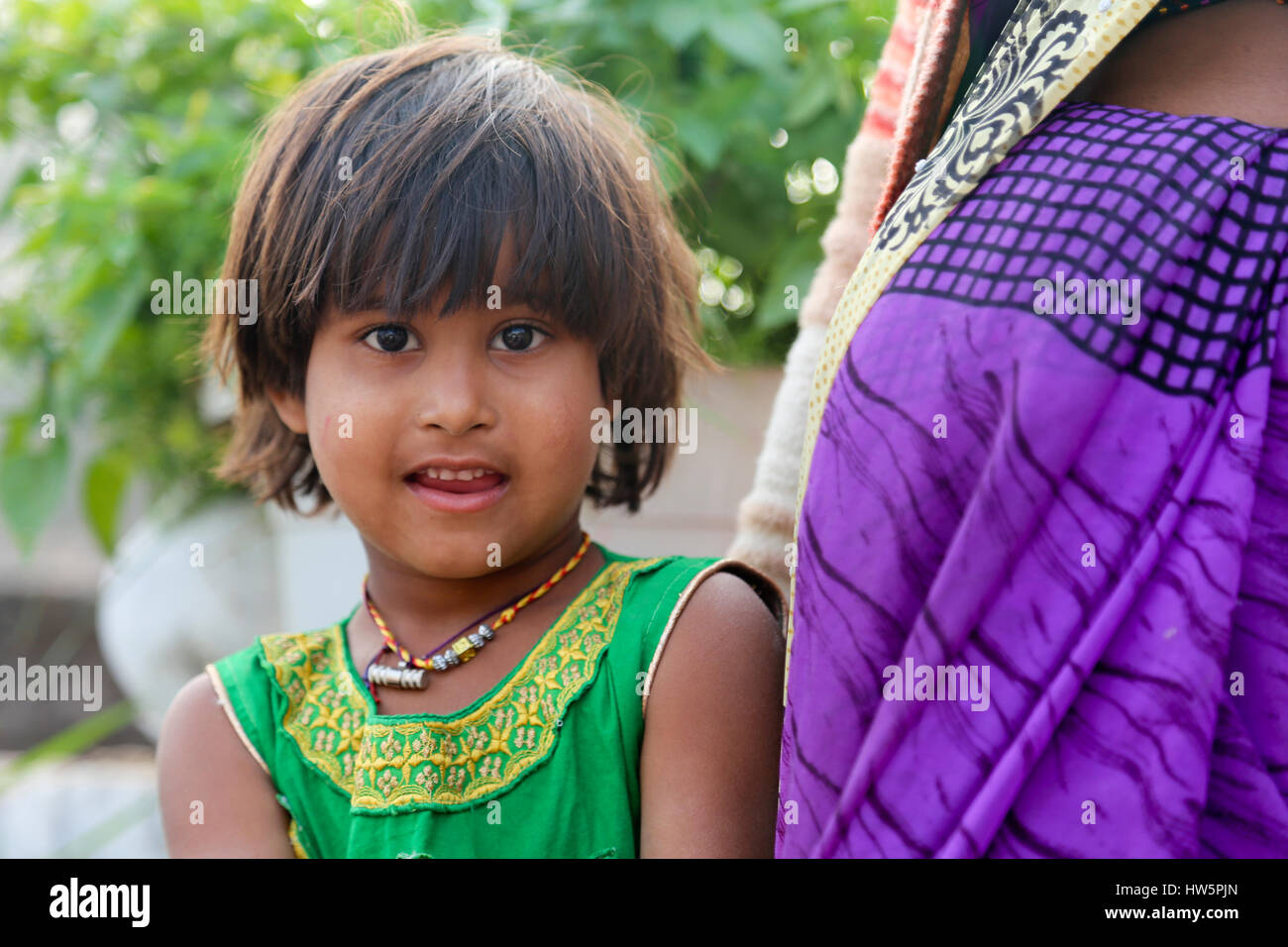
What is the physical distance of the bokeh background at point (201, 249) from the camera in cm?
194

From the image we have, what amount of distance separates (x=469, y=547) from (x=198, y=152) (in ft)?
4.12

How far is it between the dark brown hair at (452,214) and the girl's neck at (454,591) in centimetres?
20

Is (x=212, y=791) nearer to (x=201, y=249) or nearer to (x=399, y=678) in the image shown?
(x=399, y=678)

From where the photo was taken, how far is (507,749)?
1119mm

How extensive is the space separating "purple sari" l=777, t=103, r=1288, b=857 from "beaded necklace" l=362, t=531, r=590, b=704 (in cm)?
45

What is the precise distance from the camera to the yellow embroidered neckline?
111cm

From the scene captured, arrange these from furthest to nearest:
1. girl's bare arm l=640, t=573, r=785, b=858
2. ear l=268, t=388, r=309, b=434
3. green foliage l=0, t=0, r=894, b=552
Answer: green foliage l=0, t=0, r=894, b=552
ear l=268, t=388, r=309, b=434
girl's bare arm l=640, t=573, r=785, b=858

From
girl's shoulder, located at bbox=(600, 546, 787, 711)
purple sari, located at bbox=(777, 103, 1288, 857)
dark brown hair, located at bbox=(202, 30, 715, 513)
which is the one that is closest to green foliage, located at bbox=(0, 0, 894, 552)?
dark brown hair, located at bbox=(202, 30, 715, 513)

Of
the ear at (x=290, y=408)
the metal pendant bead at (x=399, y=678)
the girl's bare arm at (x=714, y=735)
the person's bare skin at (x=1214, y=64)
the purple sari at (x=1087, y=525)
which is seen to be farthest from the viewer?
A: the ear at (x=290, y=408)

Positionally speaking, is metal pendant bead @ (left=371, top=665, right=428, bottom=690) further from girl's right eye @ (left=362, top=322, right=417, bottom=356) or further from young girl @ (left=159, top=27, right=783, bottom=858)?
girl's right eye @ (left=362, top=322, right=417, bottom=356)

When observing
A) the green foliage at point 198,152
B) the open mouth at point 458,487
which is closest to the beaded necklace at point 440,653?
the open mouth at point 458,487

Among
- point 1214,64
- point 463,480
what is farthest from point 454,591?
point 1214,64

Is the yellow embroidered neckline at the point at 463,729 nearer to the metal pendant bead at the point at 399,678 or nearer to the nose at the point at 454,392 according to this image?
the metal pendant bead at the point at 399,678
